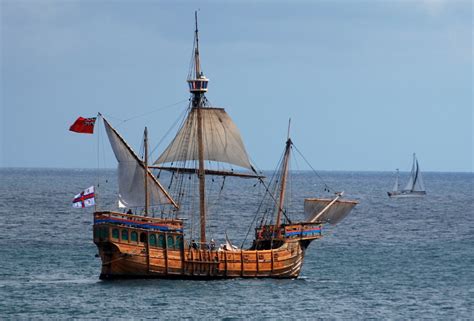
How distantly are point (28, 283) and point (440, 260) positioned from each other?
1363 inches

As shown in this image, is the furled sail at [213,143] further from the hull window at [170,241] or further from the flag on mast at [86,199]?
the flag on mast at [86,199]

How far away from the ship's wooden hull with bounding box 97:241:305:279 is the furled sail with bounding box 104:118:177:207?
407 cm

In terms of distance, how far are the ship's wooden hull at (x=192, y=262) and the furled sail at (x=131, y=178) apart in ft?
13.4

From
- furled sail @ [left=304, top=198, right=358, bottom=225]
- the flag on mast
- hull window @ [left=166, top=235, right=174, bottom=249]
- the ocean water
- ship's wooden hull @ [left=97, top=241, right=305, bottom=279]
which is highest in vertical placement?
the flag on mast

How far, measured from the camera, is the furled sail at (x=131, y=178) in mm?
72812

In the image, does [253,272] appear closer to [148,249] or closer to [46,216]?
[148,249]

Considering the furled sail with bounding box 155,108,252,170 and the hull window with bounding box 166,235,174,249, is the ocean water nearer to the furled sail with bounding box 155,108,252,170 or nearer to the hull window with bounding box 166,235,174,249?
the hull window with bounding box 166,235,174,249

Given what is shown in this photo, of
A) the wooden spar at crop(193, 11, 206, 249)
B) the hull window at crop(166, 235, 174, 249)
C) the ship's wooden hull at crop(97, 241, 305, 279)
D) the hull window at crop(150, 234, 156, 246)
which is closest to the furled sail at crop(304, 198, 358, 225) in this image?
the ship's wooden hull at crop(97, 241, 305, 279)

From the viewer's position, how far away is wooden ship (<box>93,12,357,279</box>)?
230ft

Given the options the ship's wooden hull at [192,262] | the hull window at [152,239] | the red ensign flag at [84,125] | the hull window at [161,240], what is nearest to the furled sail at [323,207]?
the ship's wooden hull at [192,262]

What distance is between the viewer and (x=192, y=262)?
234 ft

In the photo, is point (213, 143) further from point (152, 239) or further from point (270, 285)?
point (270, 285)

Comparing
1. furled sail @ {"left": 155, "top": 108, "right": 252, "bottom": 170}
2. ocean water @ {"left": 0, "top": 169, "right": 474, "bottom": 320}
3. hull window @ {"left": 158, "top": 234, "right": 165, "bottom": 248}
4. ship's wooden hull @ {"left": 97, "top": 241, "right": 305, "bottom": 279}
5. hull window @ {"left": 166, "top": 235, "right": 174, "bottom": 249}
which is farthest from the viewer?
furled sail @ {"left": 155, "top": 108, "right": 252, "bottom": 170}

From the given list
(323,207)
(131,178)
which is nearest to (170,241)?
(131,178)
